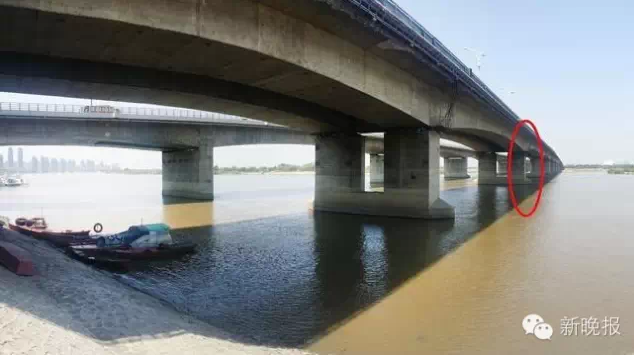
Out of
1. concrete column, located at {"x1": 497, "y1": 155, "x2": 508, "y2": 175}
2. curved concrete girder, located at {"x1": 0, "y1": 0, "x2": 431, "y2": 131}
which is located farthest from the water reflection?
concrete column, located at {"x1": 497, "y1": 155, "x2": 508, "y2": 175}

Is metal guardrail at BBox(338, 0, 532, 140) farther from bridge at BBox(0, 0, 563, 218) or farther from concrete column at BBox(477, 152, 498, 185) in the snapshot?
concrete column at BBox(477, 152, 498, 185)

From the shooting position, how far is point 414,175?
102ft

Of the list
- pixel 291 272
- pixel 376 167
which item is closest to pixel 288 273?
pixel 291 272

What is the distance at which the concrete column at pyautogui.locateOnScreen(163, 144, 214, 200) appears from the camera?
1985 inches

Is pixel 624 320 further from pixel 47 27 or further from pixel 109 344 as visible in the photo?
pixel 47 27

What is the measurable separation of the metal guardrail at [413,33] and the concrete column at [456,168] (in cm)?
9858

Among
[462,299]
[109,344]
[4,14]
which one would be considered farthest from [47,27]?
[462,299]

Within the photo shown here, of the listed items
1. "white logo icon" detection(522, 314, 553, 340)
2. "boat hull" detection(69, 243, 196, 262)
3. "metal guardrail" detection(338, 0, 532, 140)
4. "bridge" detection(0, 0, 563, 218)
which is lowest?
"white logo icon" detection(522, 314, 553, 340)

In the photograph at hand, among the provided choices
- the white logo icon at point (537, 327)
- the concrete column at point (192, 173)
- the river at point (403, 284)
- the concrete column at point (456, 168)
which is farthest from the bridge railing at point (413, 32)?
the concrete column at point (456, 168)

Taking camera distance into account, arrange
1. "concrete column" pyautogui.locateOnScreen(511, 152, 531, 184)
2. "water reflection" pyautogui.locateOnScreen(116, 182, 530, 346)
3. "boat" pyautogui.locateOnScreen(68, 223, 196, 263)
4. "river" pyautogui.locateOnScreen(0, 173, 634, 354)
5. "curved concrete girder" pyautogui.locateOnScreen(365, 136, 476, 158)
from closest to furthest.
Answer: "river" pyautogui.locateOnScreen(0, 173, 634, 354) → "water reflection" pyautogui.locateOnScreen(116, 182, 530, 346) → "boat" pyautogui.locateOnScreen(68, 223, 196, 263) → "curved concrete girder" pyautogui.locateOnScreen(365, 136, 476, 158) → "concrete column" pyautogui.locateOnScreen(511, 152, 531, 184)

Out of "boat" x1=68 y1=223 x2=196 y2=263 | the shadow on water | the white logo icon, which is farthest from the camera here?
"boat" x1=68 y1=223 x2=196 y2=263

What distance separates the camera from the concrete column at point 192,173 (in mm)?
50428

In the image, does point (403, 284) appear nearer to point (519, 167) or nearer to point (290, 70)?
point (290, 70)

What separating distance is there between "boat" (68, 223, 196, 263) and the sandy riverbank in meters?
4.60
